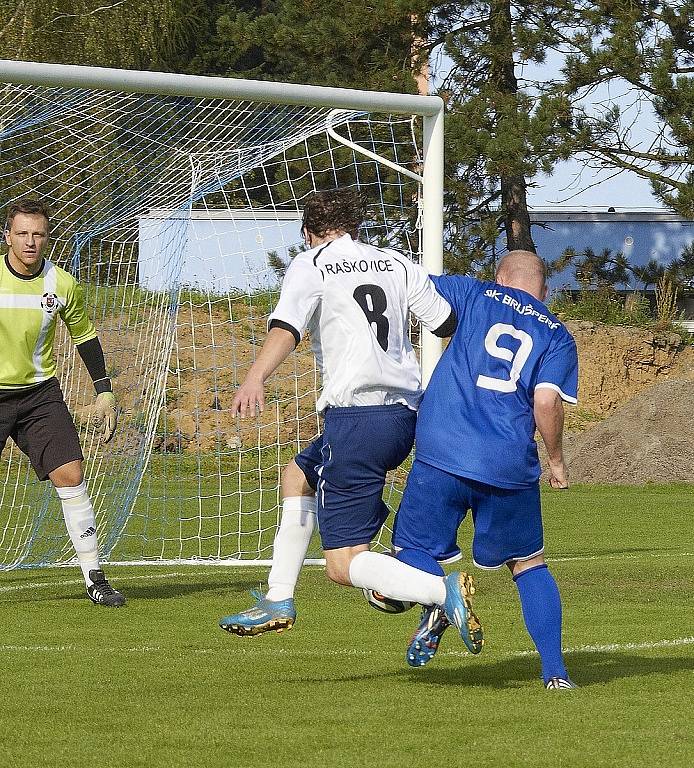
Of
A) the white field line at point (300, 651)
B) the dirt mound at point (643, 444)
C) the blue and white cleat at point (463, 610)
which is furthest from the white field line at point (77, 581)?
the dirt mound at point (643, 444)

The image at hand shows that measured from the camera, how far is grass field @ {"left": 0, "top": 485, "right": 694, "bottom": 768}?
4.18 metres

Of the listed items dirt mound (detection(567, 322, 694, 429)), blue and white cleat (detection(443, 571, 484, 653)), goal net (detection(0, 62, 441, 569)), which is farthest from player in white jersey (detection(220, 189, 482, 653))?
dirt mound (detection(567, 322, 694, 429))

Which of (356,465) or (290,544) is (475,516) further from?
(290,544)

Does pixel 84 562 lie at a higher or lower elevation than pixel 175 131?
lower

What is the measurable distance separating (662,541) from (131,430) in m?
5.81

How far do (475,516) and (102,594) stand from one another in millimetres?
3473

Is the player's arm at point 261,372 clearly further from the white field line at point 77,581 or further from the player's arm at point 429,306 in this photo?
the white field line at point 77,581

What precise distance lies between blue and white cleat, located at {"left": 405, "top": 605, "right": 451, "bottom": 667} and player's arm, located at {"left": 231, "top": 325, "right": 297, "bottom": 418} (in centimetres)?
101

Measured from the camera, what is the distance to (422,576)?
511 cm

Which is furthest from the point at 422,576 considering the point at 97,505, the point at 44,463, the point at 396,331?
the point at 97,505

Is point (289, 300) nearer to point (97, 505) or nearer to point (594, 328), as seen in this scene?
point (97, 505)

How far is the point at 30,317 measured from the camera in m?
7.82

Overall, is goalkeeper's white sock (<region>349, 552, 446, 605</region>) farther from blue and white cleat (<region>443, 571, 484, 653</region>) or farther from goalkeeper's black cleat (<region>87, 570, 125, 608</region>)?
goalkeeper's black cleat (<region>87, 570, 125, 608</region>)

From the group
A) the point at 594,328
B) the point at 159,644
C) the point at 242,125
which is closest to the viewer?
the point at 159,644
